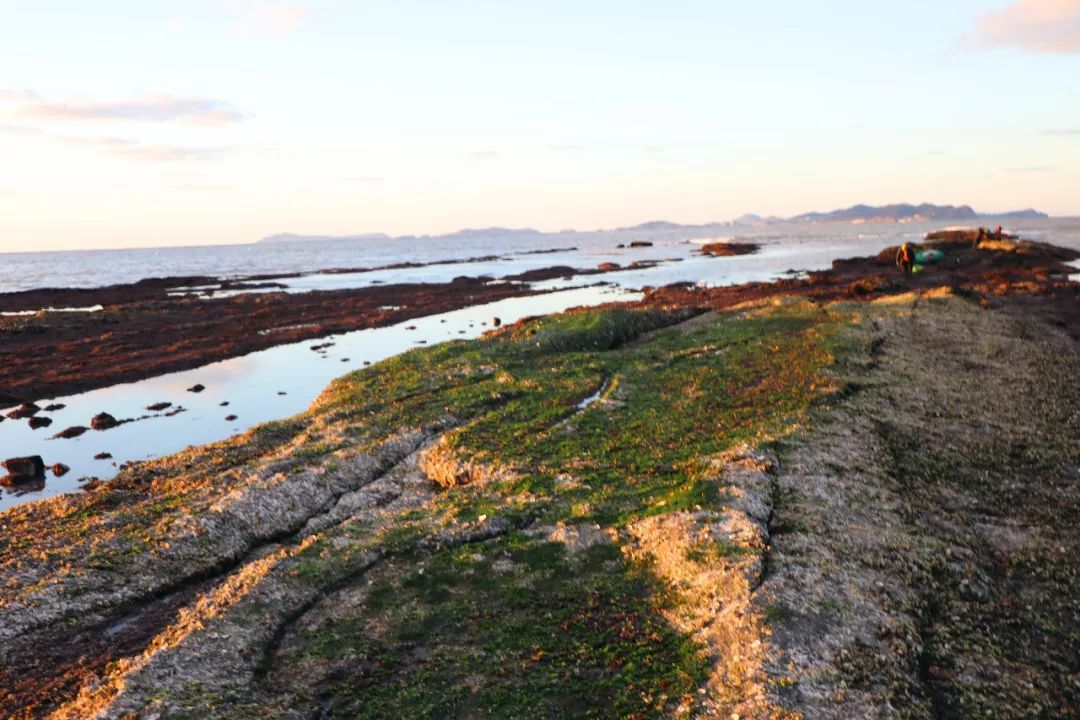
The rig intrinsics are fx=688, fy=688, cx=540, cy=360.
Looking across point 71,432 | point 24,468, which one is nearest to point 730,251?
point 71,432

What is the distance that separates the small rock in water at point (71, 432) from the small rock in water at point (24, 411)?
246 inches

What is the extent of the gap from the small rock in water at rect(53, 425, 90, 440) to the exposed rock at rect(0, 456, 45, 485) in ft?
19.8

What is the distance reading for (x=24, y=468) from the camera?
32594mm

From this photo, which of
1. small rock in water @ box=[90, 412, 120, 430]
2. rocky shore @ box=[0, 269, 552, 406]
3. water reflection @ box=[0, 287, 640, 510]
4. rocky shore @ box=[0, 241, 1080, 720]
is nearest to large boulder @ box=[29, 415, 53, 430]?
water reflection @ box=[0, 287, 640, 510]

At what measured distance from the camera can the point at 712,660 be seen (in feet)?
48.1

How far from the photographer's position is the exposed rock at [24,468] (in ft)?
105

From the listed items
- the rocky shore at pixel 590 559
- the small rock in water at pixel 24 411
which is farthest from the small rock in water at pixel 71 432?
the rocky shore at pixel 590 559

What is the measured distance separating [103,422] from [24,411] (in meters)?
8.58

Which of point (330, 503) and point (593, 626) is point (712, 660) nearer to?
point (593, 626)

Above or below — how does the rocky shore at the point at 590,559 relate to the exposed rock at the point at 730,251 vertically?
below

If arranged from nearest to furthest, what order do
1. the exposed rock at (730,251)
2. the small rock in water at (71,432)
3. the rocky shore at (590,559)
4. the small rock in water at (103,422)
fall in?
the rocky shore at (590,559) → the small rock in water at (71,432) → the small rock in water at (103,422) → the exposed rock at (730,251)

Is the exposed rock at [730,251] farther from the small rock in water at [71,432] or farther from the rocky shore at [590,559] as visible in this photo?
the small rock in water at [71,432]

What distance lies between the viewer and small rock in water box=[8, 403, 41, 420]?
144ft

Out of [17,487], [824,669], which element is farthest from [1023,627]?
[17,487]
